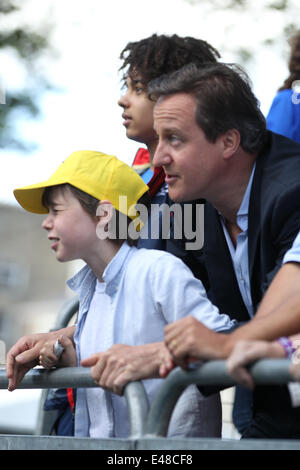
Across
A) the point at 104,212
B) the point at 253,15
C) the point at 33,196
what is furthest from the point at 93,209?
the point at 253,15

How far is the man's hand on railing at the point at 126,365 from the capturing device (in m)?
2.29

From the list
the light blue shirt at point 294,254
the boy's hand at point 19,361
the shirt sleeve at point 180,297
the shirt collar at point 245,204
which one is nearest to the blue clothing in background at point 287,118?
the shirt collar at point 245,204

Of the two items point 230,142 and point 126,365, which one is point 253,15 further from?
point 126,365

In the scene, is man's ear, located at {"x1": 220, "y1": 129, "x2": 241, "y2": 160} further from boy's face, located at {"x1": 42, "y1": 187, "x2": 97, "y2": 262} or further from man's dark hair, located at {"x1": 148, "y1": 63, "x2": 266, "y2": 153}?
boy's face, located at {"x1": 42, "y1": 187, "x2": 97, "y2": 262}

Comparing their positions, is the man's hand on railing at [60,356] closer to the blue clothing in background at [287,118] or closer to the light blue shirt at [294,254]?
the light blue shirt at [294,254]

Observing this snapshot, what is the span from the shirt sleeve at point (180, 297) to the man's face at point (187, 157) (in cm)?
30

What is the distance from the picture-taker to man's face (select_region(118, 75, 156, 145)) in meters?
3.62

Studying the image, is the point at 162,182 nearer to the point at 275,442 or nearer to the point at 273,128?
the point at 273,128

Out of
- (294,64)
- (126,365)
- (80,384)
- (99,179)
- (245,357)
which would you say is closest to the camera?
(245,357)

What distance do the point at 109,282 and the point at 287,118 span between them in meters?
1.43

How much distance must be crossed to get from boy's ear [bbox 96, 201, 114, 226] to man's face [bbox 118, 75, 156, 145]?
0.65 meters

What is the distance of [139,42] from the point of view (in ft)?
13.2

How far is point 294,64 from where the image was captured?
4.09m
